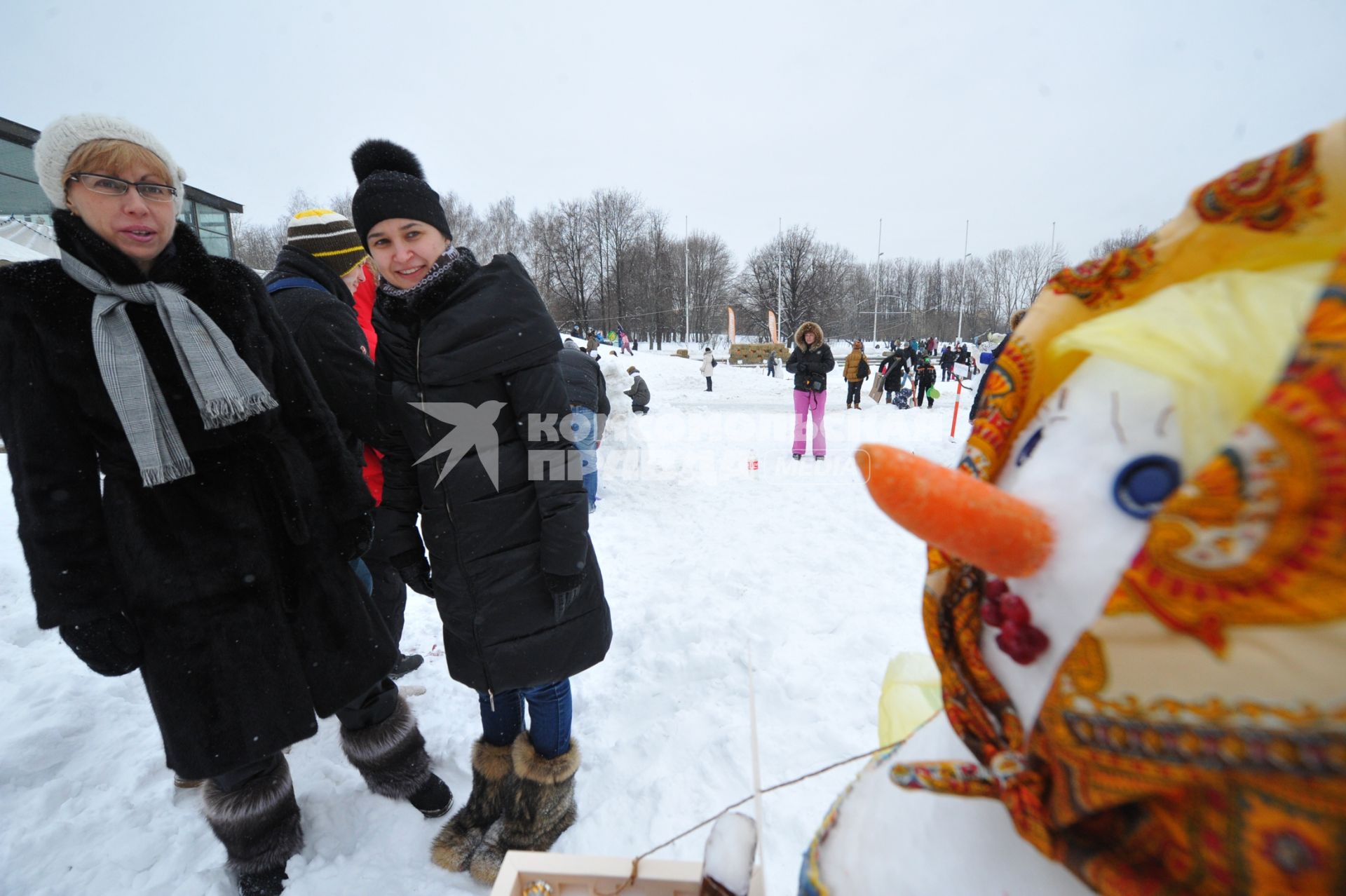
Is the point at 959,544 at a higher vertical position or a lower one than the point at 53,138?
lower

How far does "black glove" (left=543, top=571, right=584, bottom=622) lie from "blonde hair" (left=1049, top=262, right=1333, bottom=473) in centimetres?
150

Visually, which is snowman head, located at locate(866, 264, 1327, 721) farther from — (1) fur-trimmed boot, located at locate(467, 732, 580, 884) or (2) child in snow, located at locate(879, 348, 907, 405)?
(2) child in snow, located at locate(879, 348, 907, 405)

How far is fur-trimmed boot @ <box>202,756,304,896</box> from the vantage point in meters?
1.74

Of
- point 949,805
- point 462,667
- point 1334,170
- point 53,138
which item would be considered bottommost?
point 462,667

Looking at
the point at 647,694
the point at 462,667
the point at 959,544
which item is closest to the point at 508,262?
the point at 462,667

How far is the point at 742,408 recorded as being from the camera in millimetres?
13266

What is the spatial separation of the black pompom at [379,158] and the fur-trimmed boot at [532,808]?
2.03 metres

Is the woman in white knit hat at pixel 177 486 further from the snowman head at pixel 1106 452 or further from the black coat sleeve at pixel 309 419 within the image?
the snowman head at pixel 1106 452

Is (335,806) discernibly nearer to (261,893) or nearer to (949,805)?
(261,893)

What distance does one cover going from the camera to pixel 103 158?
59.3 inches

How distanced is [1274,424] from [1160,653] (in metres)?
0.21

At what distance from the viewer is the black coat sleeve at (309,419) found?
1.85 metres

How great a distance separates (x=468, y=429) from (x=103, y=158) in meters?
1.20


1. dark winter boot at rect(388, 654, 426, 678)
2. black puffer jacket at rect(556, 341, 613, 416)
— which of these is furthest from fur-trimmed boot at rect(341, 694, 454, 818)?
black puffer jacket at rect(556, 341, 613, 416)
